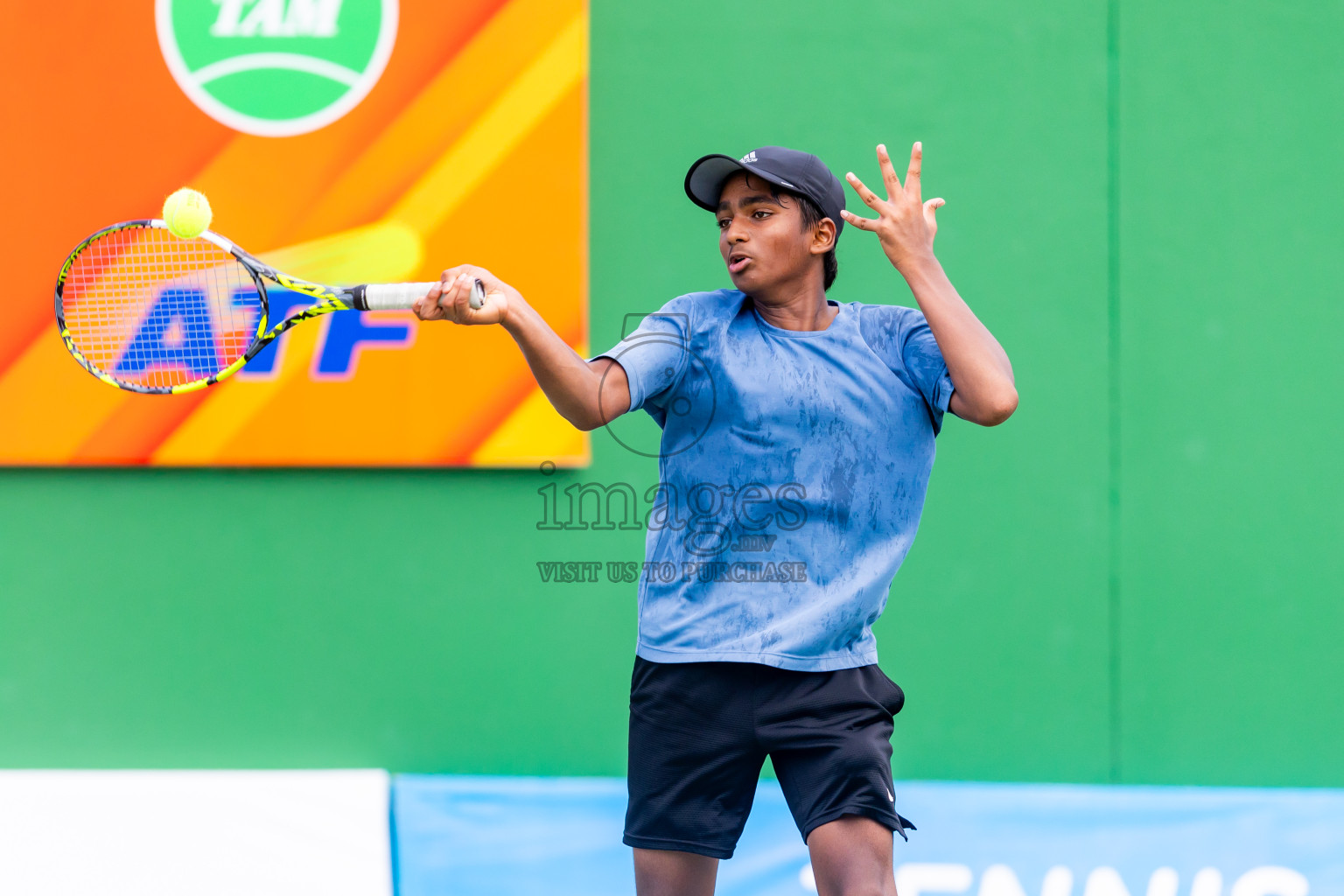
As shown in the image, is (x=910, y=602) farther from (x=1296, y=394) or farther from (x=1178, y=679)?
(x=1296, y=394)

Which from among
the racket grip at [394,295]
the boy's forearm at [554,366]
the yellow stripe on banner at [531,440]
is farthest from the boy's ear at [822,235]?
the yellow stripe on banner at [531,440]

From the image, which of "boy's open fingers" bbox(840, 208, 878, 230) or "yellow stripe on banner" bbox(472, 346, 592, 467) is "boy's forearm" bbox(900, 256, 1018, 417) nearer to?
"boy's open fingers" bbox(840, 208, 878, 230)

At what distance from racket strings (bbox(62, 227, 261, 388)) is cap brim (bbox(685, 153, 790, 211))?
5.35 feet

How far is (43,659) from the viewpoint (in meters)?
3.75

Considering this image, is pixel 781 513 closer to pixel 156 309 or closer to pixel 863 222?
pixel 863 222

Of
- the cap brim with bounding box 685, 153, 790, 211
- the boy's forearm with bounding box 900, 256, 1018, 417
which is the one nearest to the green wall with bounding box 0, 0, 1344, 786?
the cap brim with bounding box 685, 153, 790, 211

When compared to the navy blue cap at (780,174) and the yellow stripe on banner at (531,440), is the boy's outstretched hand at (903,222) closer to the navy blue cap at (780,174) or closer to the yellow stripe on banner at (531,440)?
the navy blue cap at (780,174)

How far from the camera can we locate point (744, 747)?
220 cm

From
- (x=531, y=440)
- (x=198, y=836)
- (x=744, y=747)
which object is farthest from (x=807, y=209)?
(x=198, y=836)

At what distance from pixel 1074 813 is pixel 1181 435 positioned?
127 cm

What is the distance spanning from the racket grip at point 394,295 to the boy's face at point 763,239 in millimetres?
517

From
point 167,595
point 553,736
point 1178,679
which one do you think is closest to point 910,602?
point 1178,679

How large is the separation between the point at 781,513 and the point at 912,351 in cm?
41

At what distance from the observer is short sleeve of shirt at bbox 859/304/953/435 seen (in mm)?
2213
